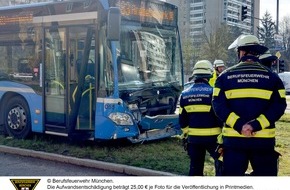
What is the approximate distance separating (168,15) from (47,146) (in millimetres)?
3873

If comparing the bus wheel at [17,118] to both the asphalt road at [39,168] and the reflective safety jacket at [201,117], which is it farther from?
the reflective safety jacket at [201,117]

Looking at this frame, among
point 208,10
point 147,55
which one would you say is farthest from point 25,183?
point 208,10

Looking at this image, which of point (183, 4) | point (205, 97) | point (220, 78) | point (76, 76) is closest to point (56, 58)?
point (76, 76)

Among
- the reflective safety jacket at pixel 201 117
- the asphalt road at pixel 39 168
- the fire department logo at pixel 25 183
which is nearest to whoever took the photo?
the fire department logo at pixel 25 183

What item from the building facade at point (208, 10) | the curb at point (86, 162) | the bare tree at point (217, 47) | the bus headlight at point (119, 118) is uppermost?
the building facade at point (208, 10)

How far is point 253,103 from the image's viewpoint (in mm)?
4391

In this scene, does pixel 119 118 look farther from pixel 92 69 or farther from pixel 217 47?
pixel 217 47

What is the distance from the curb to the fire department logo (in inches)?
93.4

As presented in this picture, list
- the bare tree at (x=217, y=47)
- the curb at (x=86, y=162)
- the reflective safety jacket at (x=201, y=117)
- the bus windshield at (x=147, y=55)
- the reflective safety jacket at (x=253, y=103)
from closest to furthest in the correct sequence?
the reflective safety jacket at (x=253, y=103) → the reflective safety jacket at (x=201, y=117) → the curb at (x=86, y=162) → the bus windshield at (x=147, y=55) → the bare tree at (x=217, y=47)

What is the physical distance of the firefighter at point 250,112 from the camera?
4.38 metres

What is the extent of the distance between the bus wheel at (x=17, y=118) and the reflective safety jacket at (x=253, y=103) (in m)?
6.06

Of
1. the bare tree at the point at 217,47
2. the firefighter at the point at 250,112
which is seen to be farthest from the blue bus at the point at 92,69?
the bare tree at the point at 217,47

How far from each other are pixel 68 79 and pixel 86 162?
6.61 feet

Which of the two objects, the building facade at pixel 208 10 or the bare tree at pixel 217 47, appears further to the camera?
the building facade at pixel 208 10
